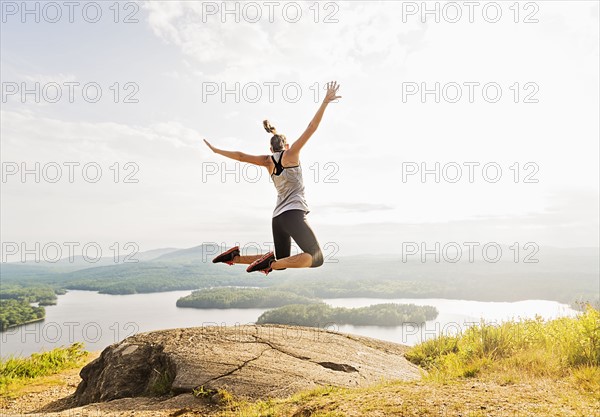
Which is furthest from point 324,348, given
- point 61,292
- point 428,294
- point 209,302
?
point 61,292

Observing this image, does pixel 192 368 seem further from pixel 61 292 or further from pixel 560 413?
pixel 61 292

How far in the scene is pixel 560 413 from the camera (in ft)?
15.2

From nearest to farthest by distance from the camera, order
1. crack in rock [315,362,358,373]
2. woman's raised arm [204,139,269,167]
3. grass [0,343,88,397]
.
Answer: woman's raised arm [204,139,269,167] < crack in rock [315,362,358,373] < grass [0,343,88,397]

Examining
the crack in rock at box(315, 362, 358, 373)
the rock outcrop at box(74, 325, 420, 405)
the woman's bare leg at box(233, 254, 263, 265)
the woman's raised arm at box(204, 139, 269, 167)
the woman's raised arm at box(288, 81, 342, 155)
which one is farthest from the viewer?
the crack in rock at box(315, 362, 358, 373)

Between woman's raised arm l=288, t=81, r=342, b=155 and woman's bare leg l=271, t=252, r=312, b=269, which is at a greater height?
woman's raised arm l=288, t=81, r=342, b=155

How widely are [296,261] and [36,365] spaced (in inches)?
414

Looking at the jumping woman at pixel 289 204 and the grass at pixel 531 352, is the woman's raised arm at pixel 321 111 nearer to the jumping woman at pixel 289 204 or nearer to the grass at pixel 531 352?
the jumping woman at pixel 289 204

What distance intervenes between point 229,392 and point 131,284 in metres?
88.2

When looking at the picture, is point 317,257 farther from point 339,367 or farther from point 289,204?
point 339,367

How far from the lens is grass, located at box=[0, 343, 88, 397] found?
11.8m

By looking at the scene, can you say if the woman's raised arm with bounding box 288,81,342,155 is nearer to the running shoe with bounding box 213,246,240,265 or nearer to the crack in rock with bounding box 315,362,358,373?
the running shoe with bounding box 213,246,240,265

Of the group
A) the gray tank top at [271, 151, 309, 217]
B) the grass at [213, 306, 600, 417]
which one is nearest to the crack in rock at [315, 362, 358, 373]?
the grass at [213, 306, 600, 417]

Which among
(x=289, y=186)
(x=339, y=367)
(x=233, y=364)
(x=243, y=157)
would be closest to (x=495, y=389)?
(x=339, y=367)

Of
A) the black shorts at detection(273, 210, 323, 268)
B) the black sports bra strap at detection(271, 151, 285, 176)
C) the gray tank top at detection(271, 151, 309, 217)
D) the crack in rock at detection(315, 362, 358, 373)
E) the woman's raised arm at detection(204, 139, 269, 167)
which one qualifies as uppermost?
the woman's raised arm at detection(204, 139, 269, 167)
